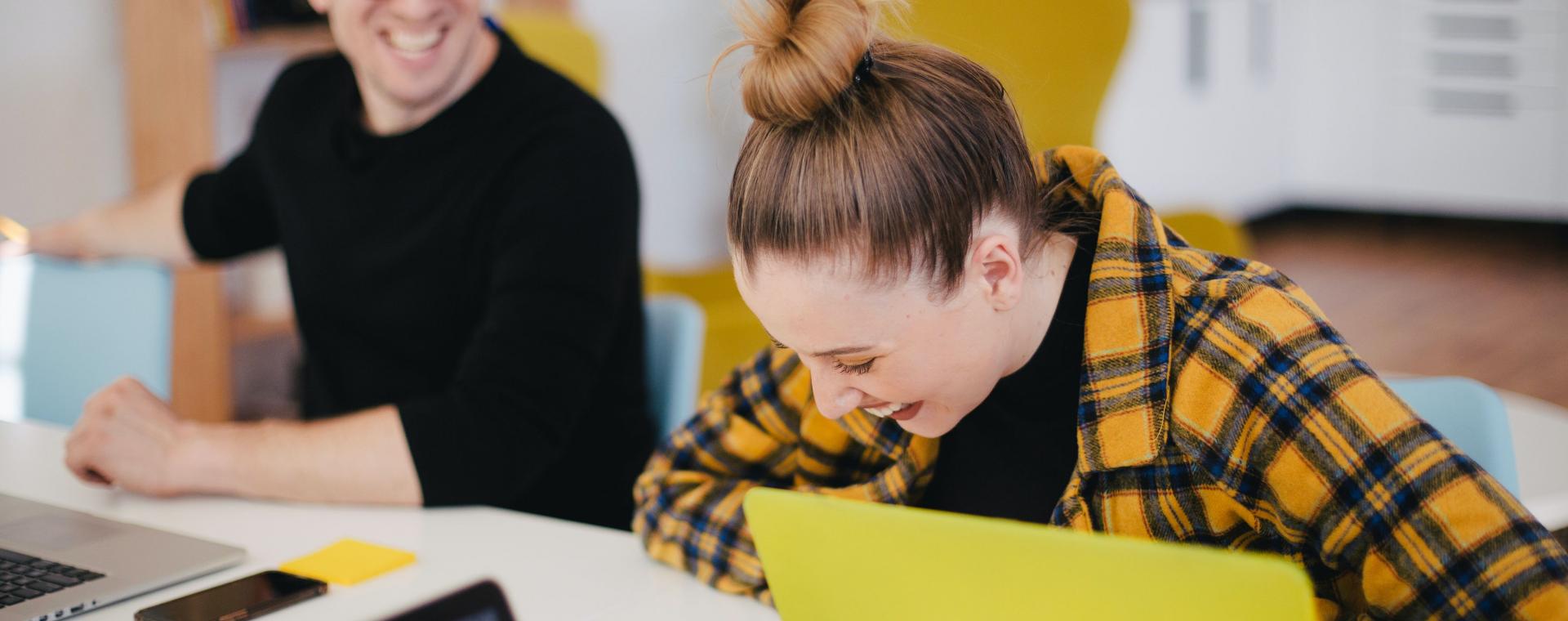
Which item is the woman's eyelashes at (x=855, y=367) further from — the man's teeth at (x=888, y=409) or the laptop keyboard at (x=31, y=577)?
the laptop keyboard at (x=31, y=577)

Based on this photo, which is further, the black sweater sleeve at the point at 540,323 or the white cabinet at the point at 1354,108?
the white cabinet at the point at 1354,108

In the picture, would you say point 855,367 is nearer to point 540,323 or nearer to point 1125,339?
point 1125,339

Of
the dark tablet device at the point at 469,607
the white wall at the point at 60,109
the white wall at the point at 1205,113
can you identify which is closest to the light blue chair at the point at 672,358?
the dark tablet device at the point at 469,607

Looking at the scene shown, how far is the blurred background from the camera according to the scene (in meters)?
2.61

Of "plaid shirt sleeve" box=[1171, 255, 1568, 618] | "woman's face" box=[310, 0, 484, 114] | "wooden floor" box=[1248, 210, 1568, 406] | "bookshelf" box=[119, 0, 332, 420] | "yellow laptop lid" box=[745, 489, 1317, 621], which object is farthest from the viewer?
"wooden floor" box=[1248, 210, 1568, 406]

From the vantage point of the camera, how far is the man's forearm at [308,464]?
127 centimetres

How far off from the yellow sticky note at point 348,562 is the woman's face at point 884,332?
0.38 meters

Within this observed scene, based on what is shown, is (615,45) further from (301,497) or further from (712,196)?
(301,497)

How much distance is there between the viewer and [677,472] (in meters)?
1.22

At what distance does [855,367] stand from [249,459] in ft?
2.08

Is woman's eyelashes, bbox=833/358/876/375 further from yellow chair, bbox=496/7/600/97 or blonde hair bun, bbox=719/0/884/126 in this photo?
yellow chair, bbox=496/7/600/97

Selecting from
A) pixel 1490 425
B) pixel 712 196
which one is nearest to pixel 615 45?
pixel 712 196

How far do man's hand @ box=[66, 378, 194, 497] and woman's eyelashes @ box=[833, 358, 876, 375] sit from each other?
67 centimetres

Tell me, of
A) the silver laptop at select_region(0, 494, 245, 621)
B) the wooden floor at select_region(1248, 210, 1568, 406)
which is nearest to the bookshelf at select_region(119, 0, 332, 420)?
the silver laptop at select_region(0, 494, 245, 621)
